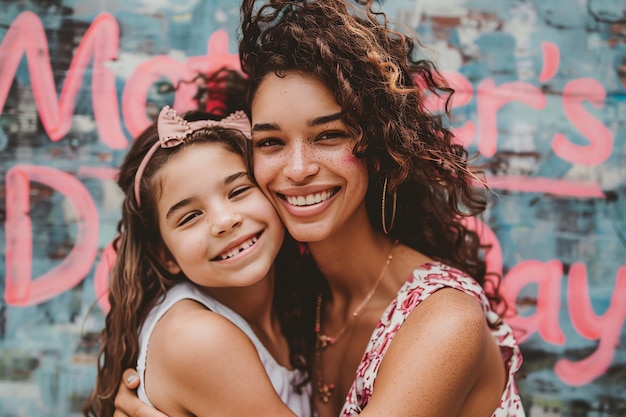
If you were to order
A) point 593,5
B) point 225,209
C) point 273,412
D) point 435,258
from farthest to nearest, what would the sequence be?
point 593,5 < point 435,258 < point 225,209 < point 273,412

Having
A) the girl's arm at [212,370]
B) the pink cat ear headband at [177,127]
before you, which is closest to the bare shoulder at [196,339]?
the girl's arm at [212,370]

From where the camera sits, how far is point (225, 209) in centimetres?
199

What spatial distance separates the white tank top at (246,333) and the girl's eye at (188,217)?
26cm

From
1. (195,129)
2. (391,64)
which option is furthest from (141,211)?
(391,64)

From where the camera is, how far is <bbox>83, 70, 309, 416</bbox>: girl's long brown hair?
212 cm

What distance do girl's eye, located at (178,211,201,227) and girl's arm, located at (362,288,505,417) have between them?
79cm

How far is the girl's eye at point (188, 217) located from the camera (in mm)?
2041

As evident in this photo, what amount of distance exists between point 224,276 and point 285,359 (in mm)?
535

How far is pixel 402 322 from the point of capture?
1.92 metres

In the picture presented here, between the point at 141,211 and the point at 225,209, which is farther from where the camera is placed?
the point at 141,211

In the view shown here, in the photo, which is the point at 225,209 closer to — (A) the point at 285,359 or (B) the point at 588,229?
(A) the point at 285,359

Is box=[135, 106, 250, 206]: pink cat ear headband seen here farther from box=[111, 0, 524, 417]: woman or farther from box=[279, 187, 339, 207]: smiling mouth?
box=[279, 187, 339, 207]: smiling mouth

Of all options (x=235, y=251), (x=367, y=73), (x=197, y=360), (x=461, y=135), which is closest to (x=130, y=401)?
(x=197, y=360)

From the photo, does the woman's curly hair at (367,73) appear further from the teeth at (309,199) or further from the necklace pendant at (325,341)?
the necklace pendant at (325,341)
